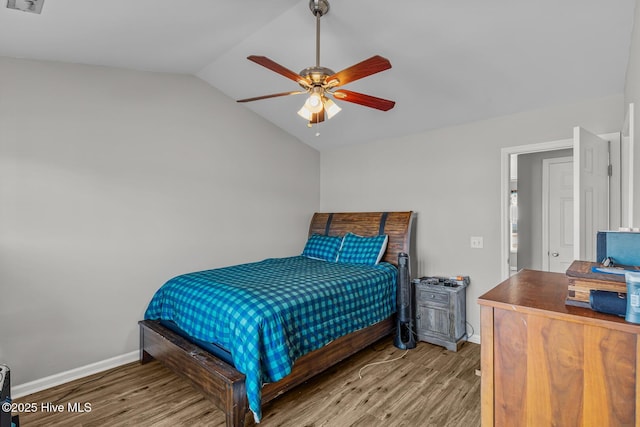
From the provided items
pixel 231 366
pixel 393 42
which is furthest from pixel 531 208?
pixel 231 366

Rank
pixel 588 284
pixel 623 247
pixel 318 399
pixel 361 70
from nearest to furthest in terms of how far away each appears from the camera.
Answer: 1. pixel 588 284
2. pixel 623 247
3. pixel 361 70
4. pixel 318 399

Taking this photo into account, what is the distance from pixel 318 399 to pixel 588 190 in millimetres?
2353

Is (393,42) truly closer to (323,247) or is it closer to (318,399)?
(323,247)

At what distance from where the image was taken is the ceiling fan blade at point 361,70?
187 centimetres

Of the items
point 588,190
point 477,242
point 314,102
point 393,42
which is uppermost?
point 393,42

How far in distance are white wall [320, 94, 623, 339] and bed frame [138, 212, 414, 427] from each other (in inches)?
13.0

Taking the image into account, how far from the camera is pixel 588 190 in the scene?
2156 mm

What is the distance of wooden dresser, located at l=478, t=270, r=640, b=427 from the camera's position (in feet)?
3.04

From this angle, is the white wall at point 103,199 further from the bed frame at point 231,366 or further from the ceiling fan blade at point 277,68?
the ceiling fan blade at point 277,68

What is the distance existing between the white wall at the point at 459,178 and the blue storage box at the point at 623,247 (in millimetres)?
2012

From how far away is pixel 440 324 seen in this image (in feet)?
10.8

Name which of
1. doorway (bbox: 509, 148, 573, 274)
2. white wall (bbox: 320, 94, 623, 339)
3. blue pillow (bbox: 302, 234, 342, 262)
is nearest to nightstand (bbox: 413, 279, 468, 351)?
white wall (bbox: 320, 94, 623, 339)

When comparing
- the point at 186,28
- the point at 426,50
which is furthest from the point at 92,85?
the point at 426,50

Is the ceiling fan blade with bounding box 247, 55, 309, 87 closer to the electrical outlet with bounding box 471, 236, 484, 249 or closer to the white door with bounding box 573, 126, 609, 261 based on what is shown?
the white door with bounding box 573, 126, 609, 261
